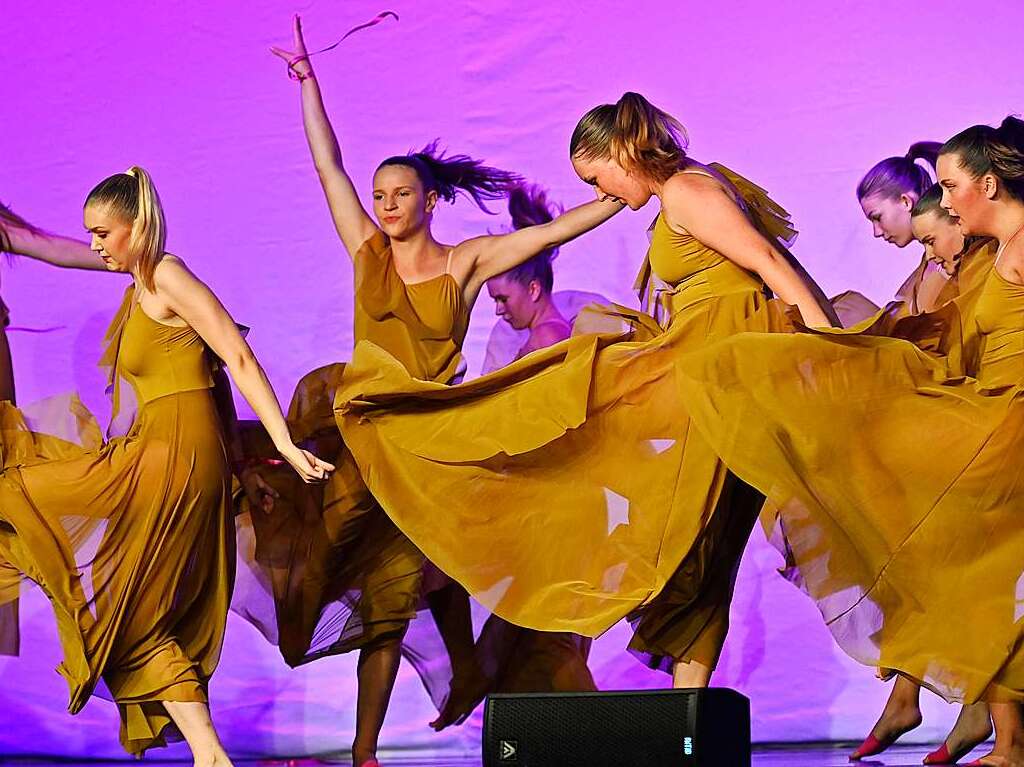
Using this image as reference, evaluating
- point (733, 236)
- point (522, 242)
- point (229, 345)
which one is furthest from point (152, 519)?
point (733, 236)

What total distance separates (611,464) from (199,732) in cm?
145

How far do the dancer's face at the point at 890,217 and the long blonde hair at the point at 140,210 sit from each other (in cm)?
228

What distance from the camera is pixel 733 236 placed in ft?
15.8

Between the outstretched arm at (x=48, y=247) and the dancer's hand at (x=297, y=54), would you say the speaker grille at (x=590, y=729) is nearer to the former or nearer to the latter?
the outstretched arm at (x=48, y=247)

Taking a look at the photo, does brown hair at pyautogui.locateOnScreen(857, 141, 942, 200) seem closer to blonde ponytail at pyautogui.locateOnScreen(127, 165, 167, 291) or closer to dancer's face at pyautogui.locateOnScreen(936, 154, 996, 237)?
dancer's face at pyautogui.locateOnScreen(936, 154, 996, 237)

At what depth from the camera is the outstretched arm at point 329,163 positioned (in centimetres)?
544

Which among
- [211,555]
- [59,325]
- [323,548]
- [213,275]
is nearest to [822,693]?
[323,548]

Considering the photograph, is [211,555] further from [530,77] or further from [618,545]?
[530,77]

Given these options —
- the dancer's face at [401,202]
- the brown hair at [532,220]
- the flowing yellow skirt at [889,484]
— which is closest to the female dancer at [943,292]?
the flowing yellow skirt at [889,484]

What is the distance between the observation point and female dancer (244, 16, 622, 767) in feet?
17.0

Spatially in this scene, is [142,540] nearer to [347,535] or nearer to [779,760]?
[347,535]

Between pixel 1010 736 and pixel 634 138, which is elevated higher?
pixel 634 138

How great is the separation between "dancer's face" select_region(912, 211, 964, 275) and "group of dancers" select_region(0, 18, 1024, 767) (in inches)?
0.4

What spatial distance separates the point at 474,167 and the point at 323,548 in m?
1.37
